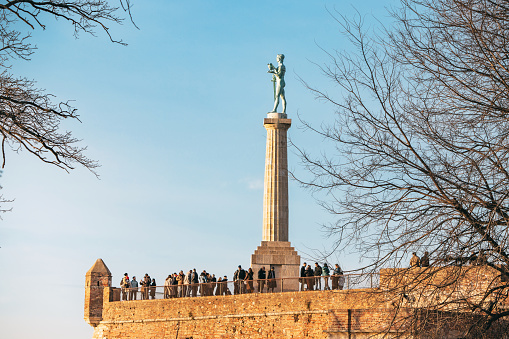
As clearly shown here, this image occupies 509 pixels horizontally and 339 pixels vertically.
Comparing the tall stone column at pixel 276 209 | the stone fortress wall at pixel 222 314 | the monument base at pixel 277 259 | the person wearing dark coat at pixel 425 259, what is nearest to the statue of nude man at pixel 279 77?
the tall stone column at pixel 276 209

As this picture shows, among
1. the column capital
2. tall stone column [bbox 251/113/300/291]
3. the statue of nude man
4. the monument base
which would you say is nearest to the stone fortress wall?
the monument base

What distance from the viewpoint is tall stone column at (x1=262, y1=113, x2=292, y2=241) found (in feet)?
123

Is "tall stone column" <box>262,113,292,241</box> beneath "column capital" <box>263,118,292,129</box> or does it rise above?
beneath

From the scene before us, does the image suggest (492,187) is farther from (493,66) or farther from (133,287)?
(133,287)

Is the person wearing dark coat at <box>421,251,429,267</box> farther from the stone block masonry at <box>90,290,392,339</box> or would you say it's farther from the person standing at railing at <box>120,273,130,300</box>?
the person standing at railing at <box>120,273,130,300</box>

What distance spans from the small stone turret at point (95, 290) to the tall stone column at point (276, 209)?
7.50 m

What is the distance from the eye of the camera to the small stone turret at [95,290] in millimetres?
37500

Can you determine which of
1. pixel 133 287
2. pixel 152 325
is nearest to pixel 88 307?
pixel 133 287

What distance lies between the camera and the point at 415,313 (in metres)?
14.4

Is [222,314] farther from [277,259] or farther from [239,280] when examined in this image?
[277,259]

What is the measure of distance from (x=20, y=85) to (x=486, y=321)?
8.93 metres

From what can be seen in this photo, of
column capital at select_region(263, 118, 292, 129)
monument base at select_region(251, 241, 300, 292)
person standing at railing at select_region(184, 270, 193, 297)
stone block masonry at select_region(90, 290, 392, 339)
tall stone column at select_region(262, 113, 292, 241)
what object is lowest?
stone block masonry at select_region(90, 290, 392, 339)

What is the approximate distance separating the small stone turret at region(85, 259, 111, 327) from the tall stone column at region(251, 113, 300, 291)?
750cm

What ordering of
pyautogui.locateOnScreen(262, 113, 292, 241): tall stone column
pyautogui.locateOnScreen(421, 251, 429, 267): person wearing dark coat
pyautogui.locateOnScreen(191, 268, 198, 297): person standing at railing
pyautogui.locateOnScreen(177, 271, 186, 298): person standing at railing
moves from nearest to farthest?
pyautogui.locateOnScreen(421, 251, 429, 267): person wearing dark coat < pyautogui.locateOnScreen(191, 268, 198, 297): person standing at railing < pyautogui.locateOnScreen(177, 271, 186, 298): person standing at railing < pyautogui.locateOnScreen(262, 113, 292, 241): tall stone column
